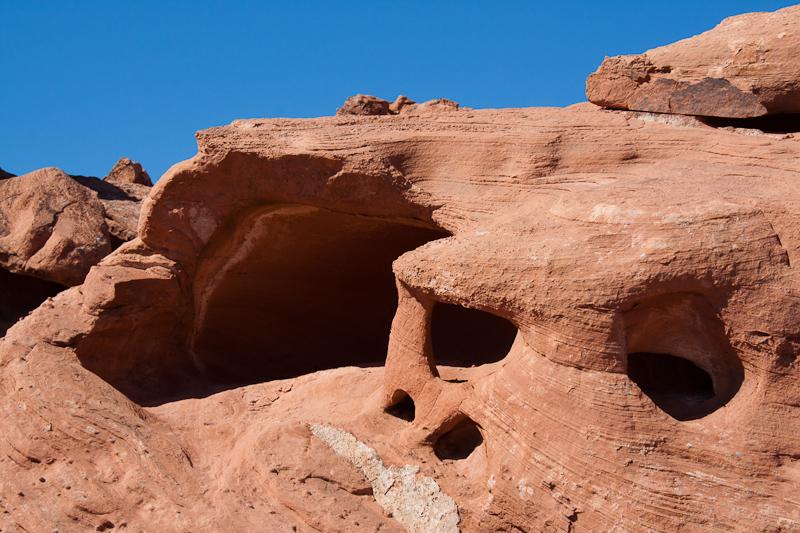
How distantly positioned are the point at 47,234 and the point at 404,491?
16.3 ft

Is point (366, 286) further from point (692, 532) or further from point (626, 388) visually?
point (692, 532)

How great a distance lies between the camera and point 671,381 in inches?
153

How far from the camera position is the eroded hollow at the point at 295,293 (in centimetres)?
493

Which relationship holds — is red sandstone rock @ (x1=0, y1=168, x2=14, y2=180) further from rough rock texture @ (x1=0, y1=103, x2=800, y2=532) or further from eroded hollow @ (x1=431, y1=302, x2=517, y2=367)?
eroded hollow @ (x1=431, y1=302, x2=517, y2=367)

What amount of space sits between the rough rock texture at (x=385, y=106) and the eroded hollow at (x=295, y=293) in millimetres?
930

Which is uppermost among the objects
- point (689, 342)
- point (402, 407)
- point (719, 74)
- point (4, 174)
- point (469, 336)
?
point (719, 74)

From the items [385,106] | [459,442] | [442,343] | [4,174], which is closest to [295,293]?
[442,343]

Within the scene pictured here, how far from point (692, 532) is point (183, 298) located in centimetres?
366

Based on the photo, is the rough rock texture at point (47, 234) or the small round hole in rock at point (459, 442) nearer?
the small round hole in rock at point (459, 442)

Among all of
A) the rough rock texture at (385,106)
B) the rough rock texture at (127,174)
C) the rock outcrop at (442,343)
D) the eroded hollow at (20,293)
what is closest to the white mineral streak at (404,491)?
the rock outcrop at (442,343)

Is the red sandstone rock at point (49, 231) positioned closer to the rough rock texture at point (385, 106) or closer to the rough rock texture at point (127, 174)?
the rough rock texture at point (127, 174)

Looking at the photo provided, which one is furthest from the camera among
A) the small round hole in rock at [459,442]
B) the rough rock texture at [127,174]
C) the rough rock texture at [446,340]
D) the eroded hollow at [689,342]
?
the rough rock texture at [127,174]

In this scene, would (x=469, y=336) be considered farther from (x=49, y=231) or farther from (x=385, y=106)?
(x=49, y=231)

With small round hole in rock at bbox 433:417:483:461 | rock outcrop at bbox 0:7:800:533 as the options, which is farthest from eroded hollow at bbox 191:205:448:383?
small round hole in rock at bbox 433:417:483:461
